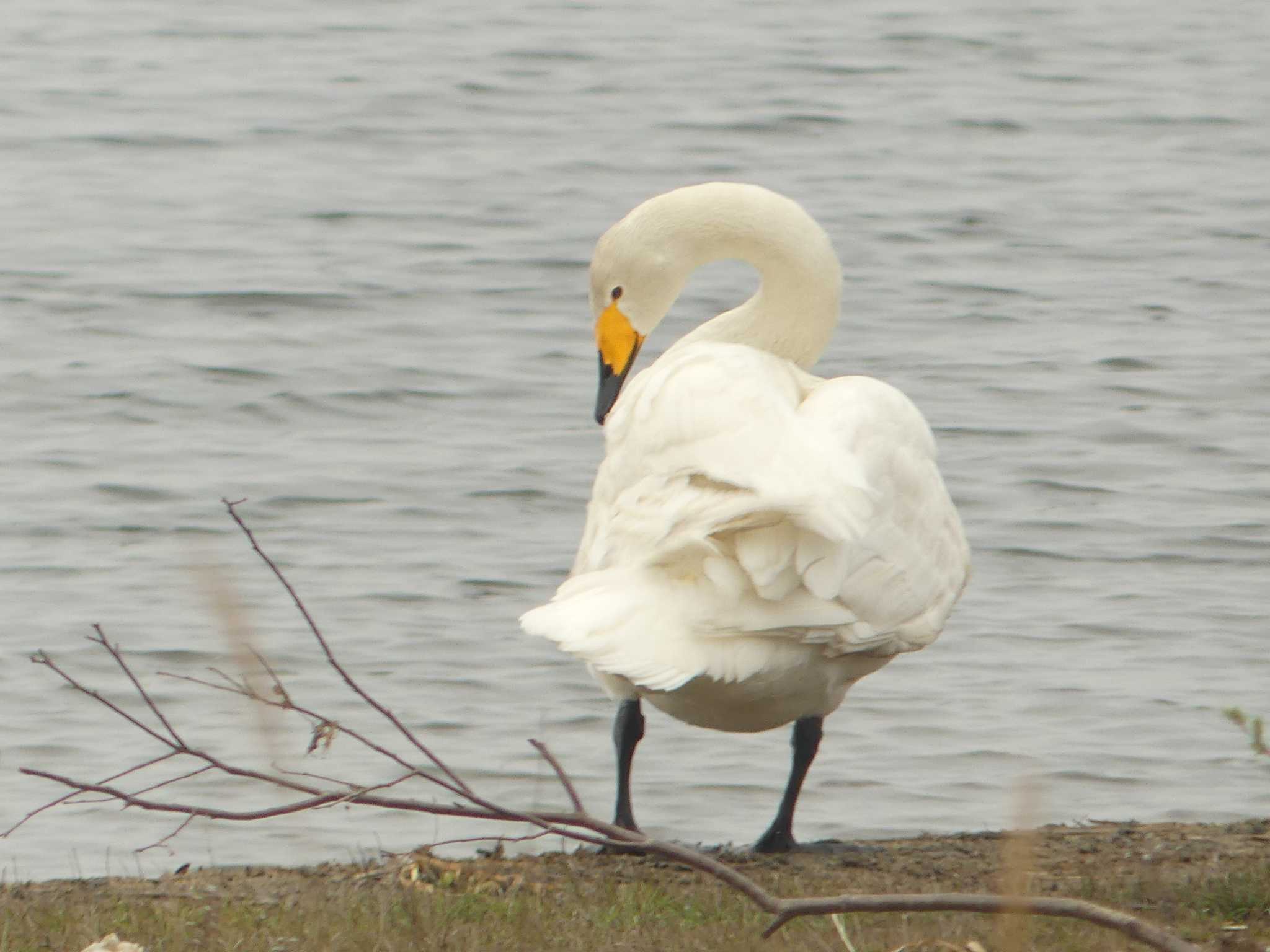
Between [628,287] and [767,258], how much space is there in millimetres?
376

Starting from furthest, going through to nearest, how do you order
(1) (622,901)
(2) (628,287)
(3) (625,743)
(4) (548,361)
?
(4) (548,361) < (2) (628,287) < (3) (625,743) < (1) (622,901)

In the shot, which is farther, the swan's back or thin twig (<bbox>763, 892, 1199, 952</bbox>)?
the swan's back

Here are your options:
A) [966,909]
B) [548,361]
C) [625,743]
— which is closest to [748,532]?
[625,743]

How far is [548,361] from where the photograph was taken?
11.5 meters

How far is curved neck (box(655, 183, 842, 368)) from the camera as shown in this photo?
6.33 meters

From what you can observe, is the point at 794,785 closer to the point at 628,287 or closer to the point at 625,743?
the point at 625,743

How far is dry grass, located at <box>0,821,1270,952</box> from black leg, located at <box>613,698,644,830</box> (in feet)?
0.86

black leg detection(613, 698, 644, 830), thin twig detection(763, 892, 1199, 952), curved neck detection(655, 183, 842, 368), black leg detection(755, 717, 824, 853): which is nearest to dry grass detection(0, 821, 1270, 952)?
black leg detection(755, 717, 824, 853)

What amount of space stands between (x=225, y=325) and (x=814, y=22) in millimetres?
10055

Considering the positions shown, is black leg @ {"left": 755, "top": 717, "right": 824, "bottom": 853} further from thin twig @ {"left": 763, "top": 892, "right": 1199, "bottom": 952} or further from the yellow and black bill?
thin twig @ {"left": 763, "top": 892, "right": 1199, "bottom": 952}

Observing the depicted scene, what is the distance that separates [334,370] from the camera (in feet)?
37.5

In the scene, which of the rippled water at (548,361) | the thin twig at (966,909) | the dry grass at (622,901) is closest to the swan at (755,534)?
the dry grass at (622,901)

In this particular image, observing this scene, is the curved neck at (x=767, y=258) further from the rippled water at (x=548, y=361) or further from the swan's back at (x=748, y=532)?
the rippled water at (x=548, y=361)

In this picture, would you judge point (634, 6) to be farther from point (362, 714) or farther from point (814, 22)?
point (362, 714)
